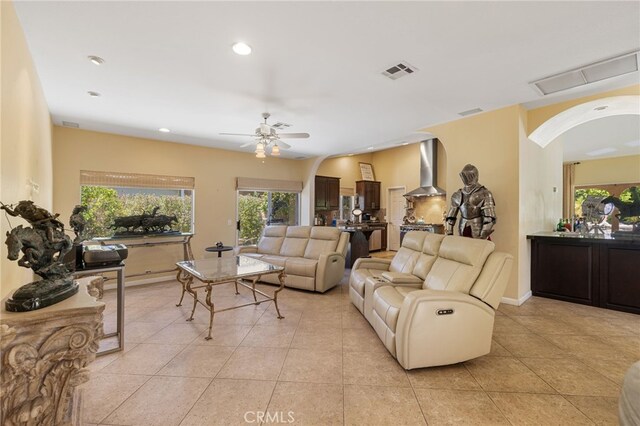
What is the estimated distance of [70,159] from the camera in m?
4.57

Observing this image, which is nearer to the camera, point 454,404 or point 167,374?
point 454,404

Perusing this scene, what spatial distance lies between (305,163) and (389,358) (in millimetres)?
5641

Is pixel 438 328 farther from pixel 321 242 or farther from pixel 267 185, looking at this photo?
pixel 267 185

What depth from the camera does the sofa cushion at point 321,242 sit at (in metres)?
4.73

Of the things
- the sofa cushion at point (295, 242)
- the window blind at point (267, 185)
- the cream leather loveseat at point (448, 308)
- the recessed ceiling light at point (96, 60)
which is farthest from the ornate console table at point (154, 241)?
the cream leather loveseat at point (448, 308)

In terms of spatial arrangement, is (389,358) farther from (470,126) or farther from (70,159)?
(70,159)

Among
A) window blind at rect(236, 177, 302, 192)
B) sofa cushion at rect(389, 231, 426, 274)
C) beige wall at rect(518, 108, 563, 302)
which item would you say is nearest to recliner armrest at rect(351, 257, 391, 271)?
sofa cushion at rect(389, 231, 426, 274)

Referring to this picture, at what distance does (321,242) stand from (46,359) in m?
3.77

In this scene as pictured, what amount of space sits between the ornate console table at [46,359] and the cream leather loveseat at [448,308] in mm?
2046

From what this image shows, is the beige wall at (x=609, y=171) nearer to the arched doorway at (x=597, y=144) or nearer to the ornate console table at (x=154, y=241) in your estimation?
the arched doorway at (x=597, y=144)

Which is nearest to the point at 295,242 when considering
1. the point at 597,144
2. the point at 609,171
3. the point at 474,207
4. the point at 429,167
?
the point at 474,207

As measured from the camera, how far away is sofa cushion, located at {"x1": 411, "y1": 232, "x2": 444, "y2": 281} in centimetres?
302

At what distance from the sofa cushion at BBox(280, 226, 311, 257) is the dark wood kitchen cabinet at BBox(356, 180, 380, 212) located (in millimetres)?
3887

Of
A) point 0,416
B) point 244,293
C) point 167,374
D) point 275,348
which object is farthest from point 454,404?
point 244,293
